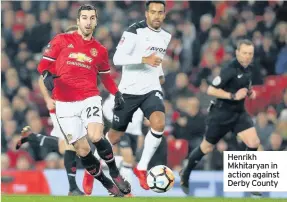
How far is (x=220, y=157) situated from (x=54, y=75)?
5.19 m

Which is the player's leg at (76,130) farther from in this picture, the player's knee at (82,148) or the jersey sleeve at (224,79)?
the jersey sleeve at (224,79)

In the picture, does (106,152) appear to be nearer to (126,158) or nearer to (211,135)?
(211,135)

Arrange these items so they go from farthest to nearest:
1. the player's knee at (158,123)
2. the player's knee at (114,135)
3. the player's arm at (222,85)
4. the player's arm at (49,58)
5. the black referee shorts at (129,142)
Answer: the black referee shorts at (129,142) → the player's arm at (222,85) → the player's knee at (114,135) → the player's knee at (158,123) → the player's arm at (49,58)

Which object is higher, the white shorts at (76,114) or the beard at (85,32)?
the beard at (85,32)

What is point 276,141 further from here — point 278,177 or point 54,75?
point 54,75

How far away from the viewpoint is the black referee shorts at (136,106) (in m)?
14.3

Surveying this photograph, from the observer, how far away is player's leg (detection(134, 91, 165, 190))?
14.2 metres

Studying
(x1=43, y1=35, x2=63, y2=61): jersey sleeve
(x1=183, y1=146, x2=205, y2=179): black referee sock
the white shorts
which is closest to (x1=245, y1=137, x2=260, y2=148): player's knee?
(x1=183, y1=146, x2=205, y2=179): black referee sock

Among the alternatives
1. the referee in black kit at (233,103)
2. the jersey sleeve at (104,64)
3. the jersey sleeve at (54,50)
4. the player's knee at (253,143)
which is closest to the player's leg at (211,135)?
the referee in black kit at (233,103)

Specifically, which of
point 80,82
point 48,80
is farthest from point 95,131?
point 48,80

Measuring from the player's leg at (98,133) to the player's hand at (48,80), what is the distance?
62cm

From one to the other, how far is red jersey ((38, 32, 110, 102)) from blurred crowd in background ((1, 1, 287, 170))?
14.7ft

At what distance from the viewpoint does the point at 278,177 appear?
537 inches

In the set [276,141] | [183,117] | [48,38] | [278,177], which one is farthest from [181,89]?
[278,177]
